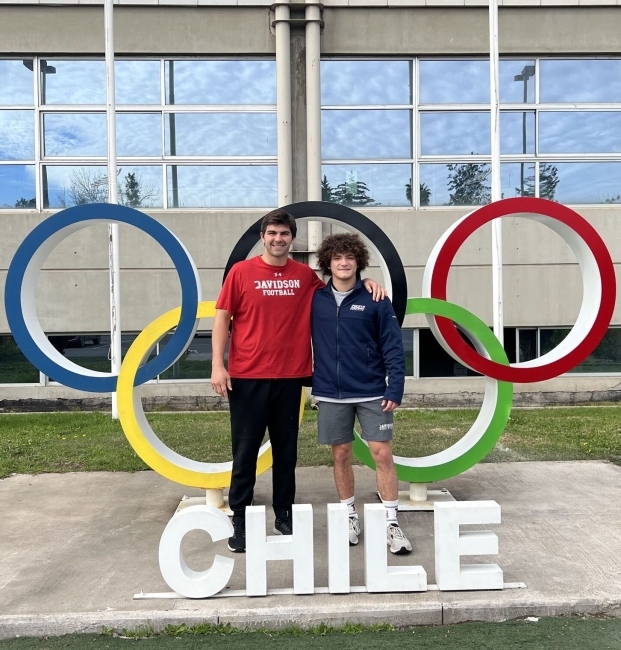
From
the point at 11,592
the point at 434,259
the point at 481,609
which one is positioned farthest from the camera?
the point at 434,259

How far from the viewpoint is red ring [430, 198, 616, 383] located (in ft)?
15.6

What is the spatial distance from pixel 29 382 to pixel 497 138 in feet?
28.3

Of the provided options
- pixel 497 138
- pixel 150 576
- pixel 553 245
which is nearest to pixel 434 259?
pixel 150 576

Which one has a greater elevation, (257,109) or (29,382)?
(257,109)

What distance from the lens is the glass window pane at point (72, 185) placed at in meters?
11.1

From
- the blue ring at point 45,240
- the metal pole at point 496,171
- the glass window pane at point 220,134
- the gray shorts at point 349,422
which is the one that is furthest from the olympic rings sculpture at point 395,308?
the glass window pane at point 220,134

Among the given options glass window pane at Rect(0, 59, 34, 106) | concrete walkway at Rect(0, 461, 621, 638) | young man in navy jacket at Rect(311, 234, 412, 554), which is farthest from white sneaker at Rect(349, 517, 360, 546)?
glass window pane at Rect(0, 59, 34, 106)

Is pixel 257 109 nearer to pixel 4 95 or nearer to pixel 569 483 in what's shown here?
pixel 4 95

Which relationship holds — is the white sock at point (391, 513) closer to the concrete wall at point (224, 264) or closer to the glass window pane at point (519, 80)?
the concrete wall at point (224, 264)

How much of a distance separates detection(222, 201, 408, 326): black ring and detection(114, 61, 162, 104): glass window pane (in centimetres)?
749

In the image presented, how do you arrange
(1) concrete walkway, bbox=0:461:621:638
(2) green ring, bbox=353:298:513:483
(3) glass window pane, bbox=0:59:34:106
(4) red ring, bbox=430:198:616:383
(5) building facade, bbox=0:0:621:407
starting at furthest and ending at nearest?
(3) glass window pane, bbox=0:59:34:106
(5) building facade, bbox=0:0:621:407
(2) green ring, bbox=353:298:513:483
(4) red ring, bbox=430:198:616:383
(1) concrete walkway, bbox=0:461:621:638

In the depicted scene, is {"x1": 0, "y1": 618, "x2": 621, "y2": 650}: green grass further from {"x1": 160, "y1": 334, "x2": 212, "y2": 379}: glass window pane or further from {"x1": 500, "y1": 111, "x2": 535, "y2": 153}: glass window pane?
{"x1": 500, "y1": 111, "x2": 535, "y2": 153}: glass window pane

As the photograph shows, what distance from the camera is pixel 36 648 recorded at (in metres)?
2.97

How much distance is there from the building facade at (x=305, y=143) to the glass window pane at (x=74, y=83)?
24mm
